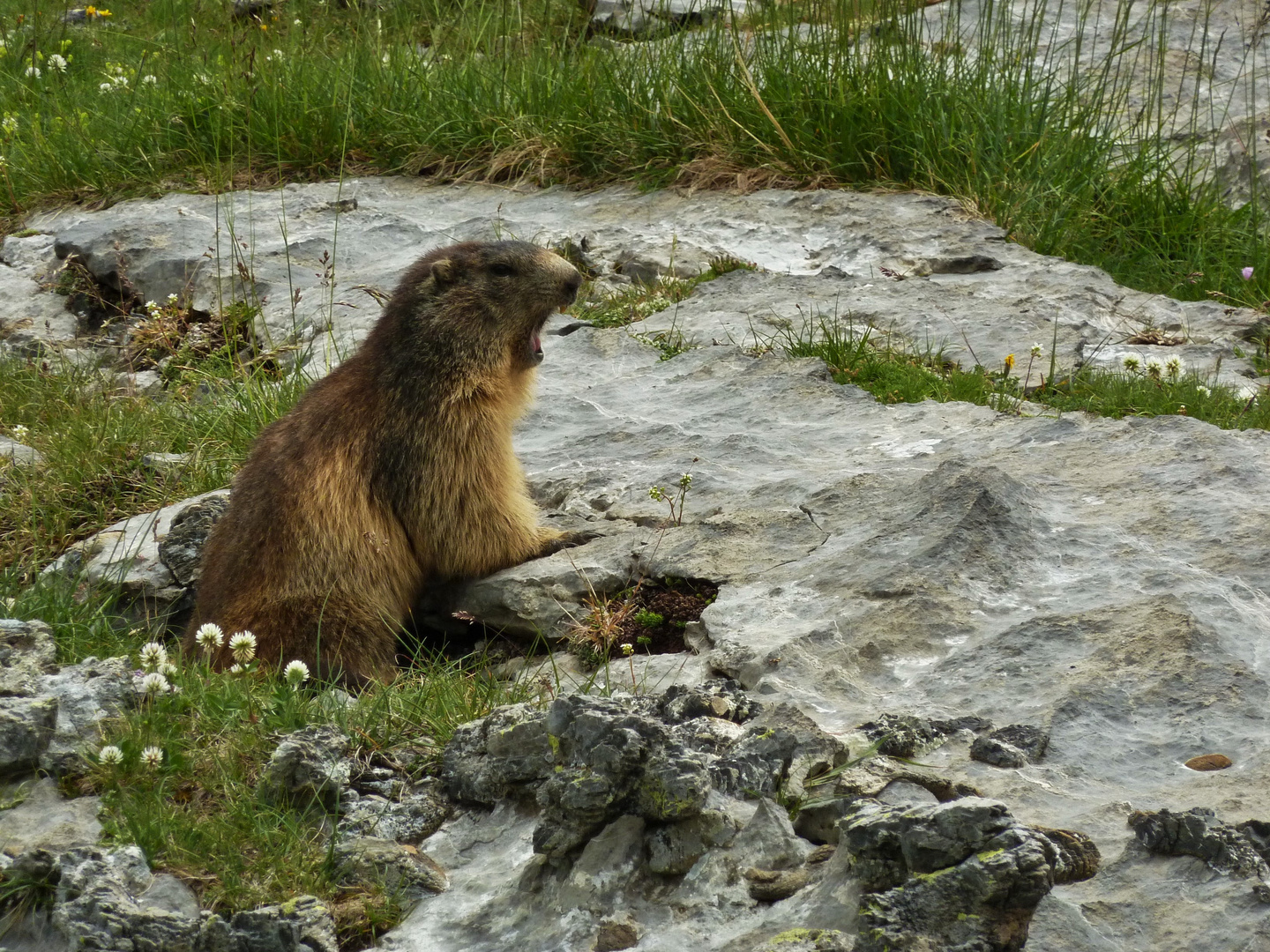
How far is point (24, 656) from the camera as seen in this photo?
401 centimetres

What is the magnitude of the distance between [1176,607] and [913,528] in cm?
94

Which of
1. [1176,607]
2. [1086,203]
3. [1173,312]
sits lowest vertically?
[1176,607]

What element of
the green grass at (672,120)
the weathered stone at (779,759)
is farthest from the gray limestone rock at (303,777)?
the green grass at (672,120)

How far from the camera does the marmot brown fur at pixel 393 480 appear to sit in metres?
4.98

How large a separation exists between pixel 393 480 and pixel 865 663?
7.31 ft

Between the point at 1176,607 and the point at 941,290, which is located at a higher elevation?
Answer: the point at 941,290

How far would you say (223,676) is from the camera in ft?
13.4

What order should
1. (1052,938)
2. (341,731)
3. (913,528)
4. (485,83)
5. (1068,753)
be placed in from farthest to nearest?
(485,83)
(913,528)
(341,731)
(1068,753)
(1052,938)

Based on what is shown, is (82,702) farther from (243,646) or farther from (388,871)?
(388,871)

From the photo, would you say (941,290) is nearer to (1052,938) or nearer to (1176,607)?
(1176,607)

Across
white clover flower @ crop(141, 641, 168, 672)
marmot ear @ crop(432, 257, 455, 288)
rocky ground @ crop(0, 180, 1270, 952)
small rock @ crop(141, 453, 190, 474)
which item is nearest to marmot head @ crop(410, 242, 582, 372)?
marmot ear @ crop(432, 257, 455, 288)

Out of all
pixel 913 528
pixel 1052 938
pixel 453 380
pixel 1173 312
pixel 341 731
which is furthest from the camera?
pixel 1173 312

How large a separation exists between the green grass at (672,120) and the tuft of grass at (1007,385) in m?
1.77

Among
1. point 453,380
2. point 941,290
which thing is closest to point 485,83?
point 941,290
